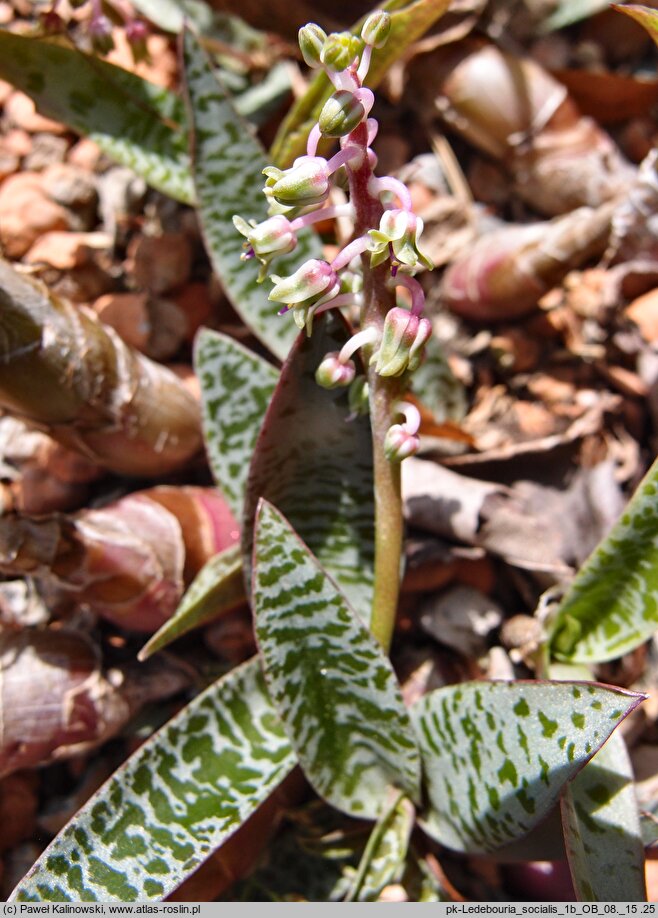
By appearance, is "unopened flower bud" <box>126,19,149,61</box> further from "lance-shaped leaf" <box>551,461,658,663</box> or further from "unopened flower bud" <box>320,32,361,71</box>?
"lance-shaped leaf" <box>551,461,658,663</box>

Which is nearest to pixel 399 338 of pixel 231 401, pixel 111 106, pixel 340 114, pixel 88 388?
pixel 340 114

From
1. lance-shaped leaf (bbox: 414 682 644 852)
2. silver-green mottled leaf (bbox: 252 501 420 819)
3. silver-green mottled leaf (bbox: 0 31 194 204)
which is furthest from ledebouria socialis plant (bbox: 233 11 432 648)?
silver-green mottled leaf (bbox: 0 31 194 204)

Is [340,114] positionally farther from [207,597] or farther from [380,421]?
[207,597]

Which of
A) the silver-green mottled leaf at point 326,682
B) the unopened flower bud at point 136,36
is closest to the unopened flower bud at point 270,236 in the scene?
the silver-green mottled leaf at point 326,682

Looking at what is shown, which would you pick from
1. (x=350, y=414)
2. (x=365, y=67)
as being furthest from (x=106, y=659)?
(x=365, y=67)

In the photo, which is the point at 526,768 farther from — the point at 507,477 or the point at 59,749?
the point at 59,749

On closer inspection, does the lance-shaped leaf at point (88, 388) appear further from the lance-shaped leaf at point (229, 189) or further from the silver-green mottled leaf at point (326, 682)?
the silver-green mottled leaf at point (326, 682)

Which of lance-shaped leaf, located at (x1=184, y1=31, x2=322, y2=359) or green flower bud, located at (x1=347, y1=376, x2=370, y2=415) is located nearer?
green flower bud, located at (x1=347, y1=376, x2=370, y2=415)
